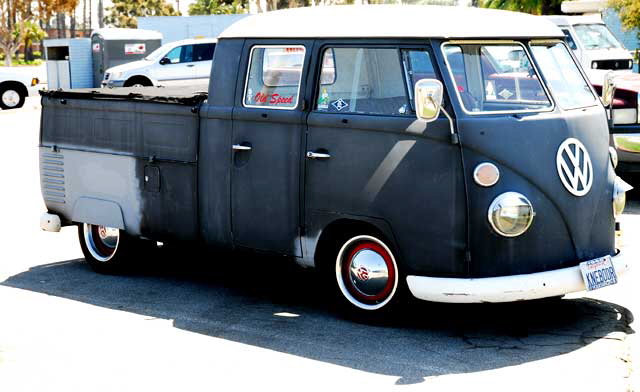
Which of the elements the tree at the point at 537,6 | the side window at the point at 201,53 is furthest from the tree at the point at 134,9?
the side window at the point at 201,53

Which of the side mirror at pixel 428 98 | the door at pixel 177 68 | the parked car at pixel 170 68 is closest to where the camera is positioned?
the side mirror at pixel 428 98

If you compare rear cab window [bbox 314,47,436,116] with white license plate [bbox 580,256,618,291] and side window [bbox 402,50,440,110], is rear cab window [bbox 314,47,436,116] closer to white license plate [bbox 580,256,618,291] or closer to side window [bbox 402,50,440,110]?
side window [bbox 402,50,440,110]

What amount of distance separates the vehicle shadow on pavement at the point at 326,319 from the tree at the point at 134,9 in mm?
100867

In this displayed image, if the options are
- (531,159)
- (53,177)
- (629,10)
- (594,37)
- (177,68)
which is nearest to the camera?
(531,159)

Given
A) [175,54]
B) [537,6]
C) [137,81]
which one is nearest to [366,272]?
[137,81]

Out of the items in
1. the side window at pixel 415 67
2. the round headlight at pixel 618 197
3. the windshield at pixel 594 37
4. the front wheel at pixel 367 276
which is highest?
the side window at pixel 415 67

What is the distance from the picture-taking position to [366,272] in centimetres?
702

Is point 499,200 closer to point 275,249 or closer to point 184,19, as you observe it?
point 275,249

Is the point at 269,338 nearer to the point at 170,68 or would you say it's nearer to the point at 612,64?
the point at 612,64

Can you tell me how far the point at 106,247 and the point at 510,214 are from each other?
4.03m

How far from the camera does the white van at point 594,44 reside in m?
18.8

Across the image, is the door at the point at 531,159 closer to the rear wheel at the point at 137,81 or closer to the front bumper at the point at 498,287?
the front bumper at the point at 498,287

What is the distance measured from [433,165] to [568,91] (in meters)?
1.25

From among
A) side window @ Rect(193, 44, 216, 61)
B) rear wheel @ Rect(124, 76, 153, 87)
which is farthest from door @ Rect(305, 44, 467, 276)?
side window @ Rect(193, 44, 216, 61)
